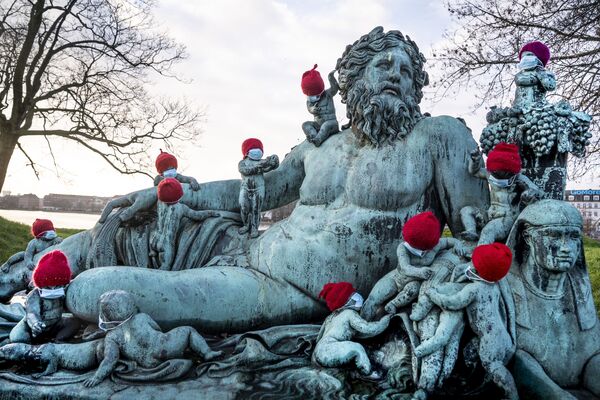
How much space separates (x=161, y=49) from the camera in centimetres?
1490

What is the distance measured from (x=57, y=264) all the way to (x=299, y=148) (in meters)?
1.75

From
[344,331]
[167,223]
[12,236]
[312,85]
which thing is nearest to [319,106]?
[312,85]

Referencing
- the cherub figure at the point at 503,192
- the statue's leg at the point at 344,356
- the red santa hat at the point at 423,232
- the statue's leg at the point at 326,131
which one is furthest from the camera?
the statue's leg at the point at 326,131

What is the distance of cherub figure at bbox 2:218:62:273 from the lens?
3.97 m

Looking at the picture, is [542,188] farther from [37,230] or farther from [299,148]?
[37,230]

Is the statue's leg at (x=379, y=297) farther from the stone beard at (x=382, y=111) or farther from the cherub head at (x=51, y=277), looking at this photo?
the cherub head at (x=51, y=277)

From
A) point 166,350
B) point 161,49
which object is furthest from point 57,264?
point 161,49

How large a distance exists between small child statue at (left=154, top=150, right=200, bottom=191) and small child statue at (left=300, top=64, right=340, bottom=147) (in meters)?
0.88

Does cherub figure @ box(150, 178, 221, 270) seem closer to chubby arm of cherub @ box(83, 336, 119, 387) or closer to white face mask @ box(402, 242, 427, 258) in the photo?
chubby arm of cherub @ box(83, 336, 119, 387)

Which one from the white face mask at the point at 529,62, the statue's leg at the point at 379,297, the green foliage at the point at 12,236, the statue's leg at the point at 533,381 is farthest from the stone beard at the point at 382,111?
the green foliage at the point at 12,236

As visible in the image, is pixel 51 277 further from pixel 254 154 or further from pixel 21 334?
pixel 254 154

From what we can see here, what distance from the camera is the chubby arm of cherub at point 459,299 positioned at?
2.51m

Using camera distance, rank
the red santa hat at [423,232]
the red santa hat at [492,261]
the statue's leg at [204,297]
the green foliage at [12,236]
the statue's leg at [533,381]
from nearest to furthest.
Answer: the statue's leg at [533,381] → the red santa hat at [492,261] → the red santa hat at [423,232] → the statue's leg at [204,297] → the green foliage at [12,236]

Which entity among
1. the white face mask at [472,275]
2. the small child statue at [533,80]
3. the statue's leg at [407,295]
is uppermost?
the small child statue at [533,80]
